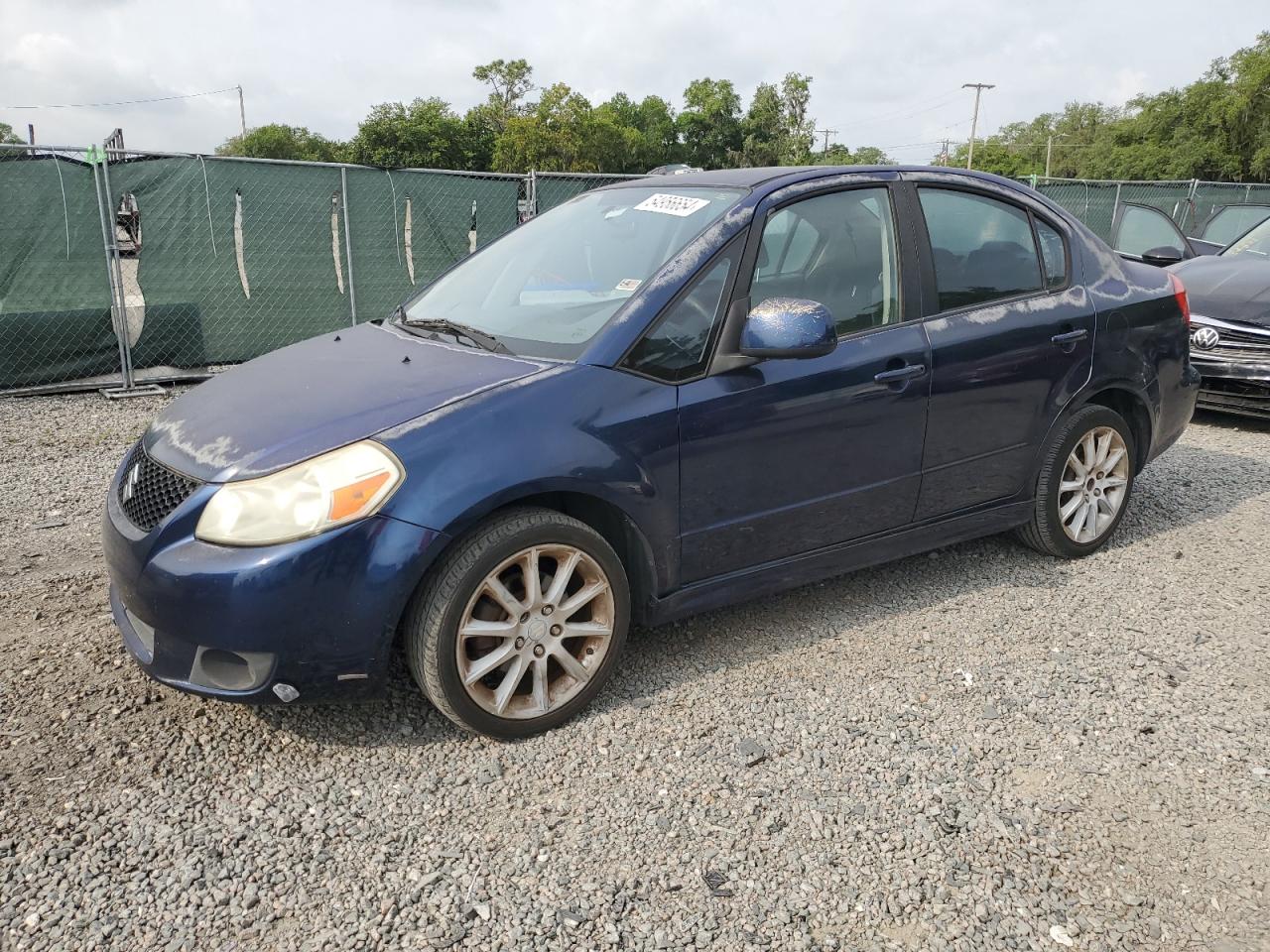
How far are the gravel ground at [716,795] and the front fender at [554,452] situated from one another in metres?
0.71

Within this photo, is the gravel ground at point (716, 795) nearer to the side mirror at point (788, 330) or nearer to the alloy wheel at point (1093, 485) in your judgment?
the alloy wheel at point (1093, 485)

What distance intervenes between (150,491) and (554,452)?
121 cm

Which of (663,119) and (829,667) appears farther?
(663,119)

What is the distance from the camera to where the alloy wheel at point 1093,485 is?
14.1 ft

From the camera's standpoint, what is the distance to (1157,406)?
4523 mm

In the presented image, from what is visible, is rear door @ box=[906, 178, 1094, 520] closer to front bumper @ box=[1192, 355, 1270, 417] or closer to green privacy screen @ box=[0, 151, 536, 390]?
front bumper @ box=[1192, 355, 1270, 417]

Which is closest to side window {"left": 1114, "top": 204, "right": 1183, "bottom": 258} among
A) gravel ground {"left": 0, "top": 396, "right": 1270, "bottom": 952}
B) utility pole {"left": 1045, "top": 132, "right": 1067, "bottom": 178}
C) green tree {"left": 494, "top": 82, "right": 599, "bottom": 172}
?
gravel ground {"left": 0, "top": 396, "right": 1270, "bottom": 952}

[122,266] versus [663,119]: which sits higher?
[663,119]

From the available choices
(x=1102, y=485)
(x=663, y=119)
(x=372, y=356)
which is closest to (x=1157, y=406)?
(x=1102, y=485)

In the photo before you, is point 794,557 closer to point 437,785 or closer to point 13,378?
point 437,785

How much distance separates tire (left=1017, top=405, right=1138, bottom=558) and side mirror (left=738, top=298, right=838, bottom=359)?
1.58 metres

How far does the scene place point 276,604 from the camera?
2.56 meters

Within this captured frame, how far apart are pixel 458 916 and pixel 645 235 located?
Result: 2322 mm

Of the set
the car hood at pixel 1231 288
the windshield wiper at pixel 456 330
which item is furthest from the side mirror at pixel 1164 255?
the windshield wiper at pixel 456 330
